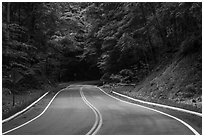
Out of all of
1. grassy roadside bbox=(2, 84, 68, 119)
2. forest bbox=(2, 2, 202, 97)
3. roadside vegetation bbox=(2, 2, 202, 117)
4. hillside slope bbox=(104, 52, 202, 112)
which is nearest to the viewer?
grassy roadside bbox=(2, 84, 68, 119)

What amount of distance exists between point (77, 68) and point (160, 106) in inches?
2847

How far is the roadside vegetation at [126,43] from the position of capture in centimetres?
2582

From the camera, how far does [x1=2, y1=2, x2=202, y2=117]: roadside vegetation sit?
1016 inches

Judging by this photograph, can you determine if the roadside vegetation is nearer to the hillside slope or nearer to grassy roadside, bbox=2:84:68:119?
the hillside slope

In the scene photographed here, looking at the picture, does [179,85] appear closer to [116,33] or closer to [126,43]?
[126,43]

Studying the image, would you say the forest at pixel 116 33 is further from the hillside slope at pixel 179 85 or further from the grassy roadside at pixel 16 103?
the hillside slope at pixel 179 85

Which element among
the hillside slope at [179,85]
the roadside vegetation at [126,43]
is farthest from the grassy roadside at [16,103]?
the hillside slope at [179,85]

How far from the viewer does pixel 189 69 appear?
28375 millimetres

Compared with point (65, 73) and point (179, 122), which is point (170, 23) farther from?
point (65, 73)

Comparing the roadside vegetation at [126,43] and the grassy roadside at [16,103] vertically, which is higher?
the roadside vegetation at [126,43]

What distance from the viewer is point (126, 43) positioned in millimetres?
37125

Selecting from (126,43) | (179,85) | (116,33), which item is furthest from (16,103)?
(116,33)

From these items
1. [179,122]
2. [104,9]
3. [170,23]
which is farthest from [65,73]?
[179,122]

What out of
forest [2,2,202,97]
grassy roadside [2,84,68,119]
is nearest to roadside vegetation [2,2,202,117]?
forest [2,2,202,97]
